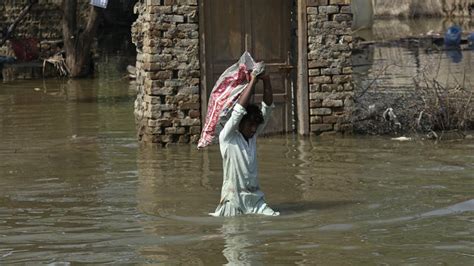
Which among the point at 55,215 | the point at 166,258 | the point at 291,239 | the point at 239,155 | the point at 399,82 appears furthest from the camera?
the point at 399,82

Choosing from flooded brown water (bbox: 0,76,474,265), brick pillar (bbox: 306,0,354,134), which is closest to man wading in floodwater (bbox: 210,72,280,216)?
flooded brown water (bbox: 0,76,474,265)

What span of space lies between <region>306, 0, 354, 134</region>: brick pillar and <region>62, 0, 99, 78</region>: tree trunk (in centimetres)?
1003

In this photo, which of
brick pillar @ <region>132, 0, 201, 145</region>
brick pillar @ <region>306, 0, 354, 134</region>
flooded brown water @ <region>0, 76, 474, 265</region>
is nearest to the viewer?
flooded brown water @ <region>0, 76, 474, 265</region>

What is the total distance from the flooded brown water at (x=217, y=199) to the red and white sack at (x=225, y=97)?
70 centimetres

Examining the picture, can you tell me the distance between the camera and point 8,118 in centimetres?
1494

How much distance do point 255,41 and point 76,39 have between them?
10.5 m

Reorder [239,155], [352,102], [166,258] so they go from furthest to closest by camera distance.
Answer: [352,102] → [239,155] → [166,258]

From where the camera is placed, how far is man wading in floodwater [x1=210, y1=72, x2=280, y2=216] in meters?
7.39

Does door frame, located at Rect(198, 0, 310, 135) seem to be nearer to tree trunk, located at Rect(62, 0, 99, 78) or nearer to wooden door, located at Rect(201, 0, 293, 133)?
wooden door, located at Rect(201, 0, 293, 133)

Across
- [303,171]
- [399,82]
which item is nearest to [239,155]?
[303,171]

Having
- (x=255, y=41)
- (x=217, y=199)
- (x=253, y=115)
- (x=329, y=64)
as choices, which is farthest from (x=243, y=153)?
(x=329, y=64)

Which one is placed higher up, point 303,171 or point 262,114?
point 262,114

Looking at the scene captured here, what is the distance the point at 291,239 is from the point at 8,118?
8909 mm

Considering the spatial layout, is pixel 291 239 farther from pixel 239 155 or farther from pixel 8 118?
pixel 8 118
